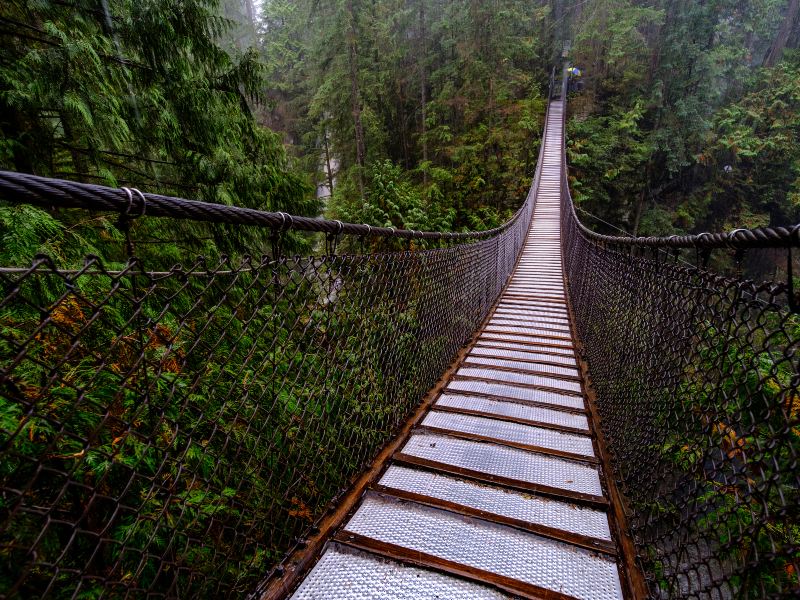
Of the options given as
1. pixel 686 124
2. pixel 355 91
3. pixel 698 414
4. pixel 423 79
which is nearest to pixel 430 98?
pixel 423 79

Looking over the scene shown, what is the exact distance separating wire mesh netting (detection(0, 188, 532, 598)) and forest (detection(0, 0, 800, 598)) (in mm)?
19

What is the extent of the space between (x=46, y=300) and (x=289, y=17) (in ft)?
71.2

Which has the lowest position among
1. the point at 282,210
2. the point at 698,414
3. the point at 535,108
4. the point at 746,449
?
the point at 698,414

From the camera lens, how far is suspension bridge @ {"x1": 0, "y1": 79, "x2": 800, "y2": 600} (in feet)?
2.58

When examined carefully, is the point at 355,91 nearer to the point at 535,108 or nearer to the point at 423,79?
the point at 423,79

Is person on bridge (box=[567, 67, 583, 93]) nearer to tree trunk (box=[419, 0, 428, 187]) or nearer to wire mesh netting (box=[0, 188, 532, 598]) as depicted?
tree trunk (box=[419, 0, 428, 187])

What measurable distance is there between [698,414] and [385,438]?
1313 mm

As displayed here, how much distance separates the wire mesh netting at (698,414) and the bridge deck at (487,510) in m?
0.18

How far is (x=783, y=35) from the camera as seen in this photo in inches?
602

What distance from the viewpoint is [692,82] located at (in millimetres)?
12547

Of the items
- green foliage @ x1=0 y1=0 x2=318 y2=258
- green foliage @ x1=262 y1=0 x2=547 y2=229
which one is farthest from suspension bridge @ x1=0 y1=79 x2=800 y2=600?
green foliage @ x1=262 y1=0 x2=547 y2=229

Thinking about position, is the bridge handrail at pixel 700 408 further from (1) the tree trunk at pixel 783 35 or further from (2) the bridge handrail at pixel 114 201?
(1) the tree trunk at pixel 783 35

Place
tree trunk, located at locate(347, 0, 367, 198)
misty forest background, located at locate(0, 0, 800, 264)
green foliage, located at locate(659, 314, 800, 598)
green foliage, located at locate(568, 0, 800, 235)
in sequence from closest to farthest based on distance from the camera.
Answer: green foliage, located at locate(659, 314, 800, 598) < tree trunk, located at locate(347, 0, 367, 198) < misty forest background, located at locate(0, 0, 800, 264) < green foliage, located at locate(568, 0, 800, 235)

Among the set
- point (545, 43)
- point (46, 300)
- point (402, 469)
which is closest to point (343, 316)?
point (402, 469)
